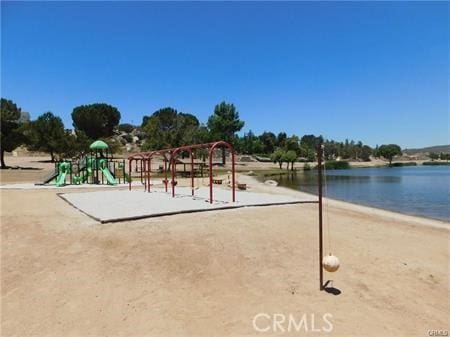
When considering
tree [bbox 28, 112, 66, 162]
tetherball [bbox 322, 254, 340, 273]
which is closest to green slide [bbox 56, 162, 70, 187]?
tetherball [bbox 322, 254, 340, 273]

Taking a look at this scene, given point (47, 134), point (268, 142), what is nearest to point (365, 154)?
point (268, 142)

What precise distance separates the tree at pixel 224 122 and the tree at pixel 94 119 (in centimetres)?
3471

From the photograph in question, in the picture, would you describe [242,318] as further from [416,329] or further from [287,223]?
[287,223]

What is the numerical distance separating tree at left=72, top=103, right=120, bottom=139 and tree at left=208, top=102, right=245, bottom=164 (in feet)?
114

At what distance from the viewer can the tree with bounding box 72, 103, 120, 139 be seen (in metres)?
93.9

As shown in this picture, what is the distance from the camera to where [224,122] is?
77.6 meters

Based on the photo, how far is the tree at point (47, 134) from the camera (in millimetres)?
56531

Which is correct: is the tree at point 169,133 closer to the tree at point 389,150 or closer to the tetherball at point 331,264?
the tetherball at point 331,264

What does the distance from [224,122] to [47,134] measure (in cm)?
3501

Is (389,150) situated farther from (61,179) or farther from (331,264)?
(331,264)

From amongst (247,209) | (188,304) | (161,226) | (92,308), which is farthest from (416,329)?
(247,209)

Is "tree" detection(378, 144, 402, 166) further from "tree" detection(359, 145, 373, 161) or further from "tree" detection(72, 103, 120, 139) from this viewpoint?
"tree" detection(72, 103, 120, 139)

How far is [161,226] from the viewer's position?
10078 mm

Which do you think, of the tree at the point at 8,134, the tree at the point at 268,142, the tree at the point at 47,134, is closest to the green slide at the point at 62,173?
the tree at the point at 8,134
